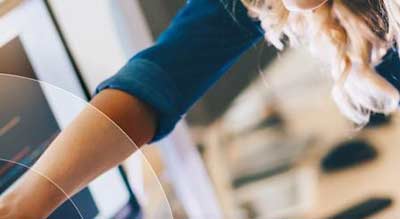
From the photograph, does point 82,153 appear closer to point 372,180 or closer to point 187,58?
point 187,58

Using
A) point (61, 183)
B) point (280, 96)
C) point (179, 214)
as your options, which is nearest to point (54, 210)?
point (61, 183)

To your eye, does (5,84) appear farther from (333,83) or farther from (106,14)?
(333,83)

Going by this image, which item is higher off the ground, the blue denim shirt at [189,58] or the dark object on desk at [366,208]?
the blue denim shirt at [189,58]

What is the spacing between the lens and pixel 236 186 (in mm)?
760

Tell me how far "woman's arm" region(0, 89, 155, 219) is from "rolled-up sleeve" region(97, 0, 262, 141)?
0.05 feet

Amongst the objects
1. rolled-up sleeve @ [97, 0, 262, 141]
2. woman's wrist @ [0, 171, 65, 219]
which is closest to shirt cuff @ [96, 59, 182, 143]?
rolled-up sleeve @ [97, 0, 262, 141]

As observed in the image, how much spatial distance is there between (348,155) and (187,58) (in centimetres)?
20

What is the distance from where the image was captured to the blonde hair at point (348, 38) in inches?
28.7

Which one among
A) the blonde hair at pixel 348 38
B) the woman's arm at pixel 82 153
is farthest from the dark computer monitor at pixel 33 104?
the blonde hair at pixel 348 38

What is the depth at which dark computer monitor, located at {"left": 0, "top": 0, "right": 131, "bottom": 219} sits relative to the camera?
2.35ft

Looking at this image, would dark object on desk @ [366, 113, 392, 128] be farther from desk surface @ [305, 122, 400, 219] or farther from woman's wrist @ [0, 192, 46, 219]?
woman's wrist @ [0, 192, 46, 219]

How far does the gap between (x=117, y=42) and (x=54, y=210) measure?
187 mm

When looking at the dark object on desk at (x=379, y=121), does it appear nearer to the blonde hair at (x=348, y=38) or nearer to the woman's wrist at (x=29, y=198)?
the blonde hair at (x=348, y=38)

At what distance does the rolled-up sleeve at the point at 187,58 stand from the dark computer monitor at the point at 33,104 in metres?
0.06
